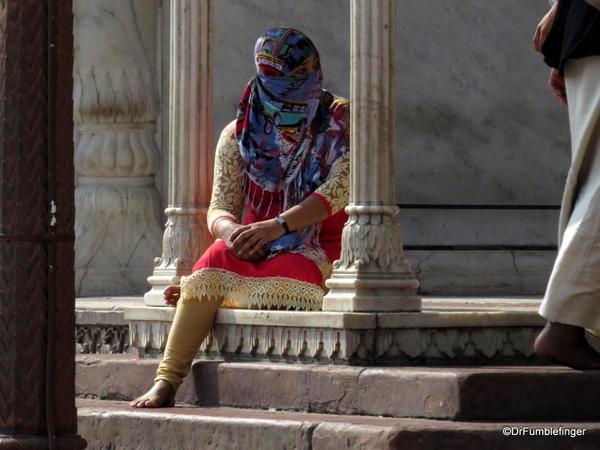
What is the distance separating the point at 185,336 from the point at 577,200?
6.20 ft

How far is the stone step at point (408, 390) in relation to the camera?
21.4 ft

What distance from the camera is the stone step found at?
6.51m

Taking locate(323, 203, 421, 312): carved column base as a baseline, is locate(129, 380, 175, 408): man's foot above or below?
below

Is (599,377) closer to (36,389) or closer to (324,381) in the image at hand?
(324,381)

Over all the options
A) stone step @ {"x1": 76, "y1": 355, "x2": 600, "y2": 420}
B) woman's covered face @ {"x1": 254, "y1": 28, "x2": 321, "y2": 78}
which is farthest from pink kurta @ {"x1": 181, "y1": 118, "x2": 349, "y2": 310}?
woman's covered face @ {"x1": 254, "y1": 28, "x2": 321, "y2": 78}

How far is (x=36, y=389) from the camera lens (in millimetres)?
5352

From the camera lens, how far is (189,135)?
8141 millimetres

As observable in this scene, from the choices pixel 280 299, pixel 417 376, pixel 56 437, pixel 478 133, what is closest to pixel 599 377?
pixel 417 376

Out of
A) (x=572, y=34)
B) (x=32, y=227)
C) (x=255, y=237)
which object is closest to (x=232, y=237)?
(x=255, y=237)

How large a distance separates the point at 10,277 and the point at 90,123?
5142 millimetres

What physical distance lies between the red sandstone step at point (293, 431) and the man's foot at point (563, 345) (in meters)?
0.23

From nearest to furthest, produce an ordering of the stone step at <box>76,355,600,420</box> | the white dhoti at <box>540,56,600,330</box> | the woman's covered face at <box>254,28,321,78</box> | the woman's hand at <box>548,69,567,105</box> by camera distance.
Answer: the white dhoti at <box>540,56,600,330</box> < the stone step at <box>76,355,600,420</box> < the woman's hand at <box>548,69,567,105</box> < the woman's covered face at <box>254,28,321,78</box>

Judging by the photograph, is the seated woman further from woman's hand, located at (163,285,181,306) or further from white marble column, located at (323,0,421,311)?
white marble column, located at (323,0,421,311)

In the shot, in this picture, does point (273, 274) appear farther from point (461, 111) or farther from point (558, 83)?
point (461, 111)
